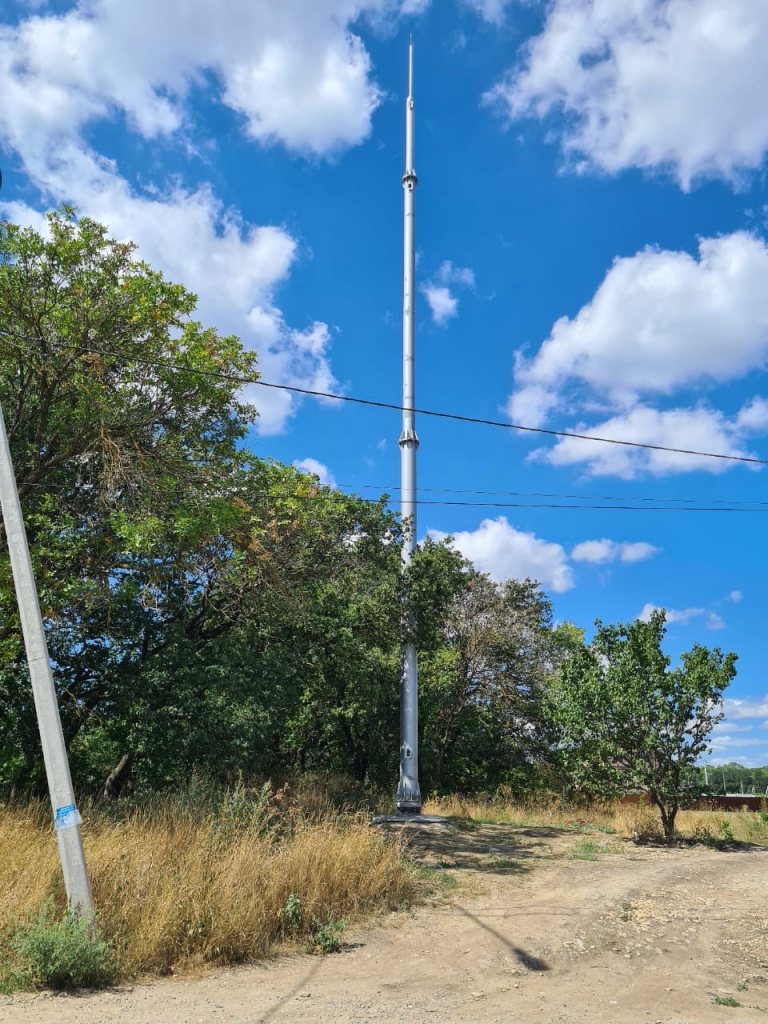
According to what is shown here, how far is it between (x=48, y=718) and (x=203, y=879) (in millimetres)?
2047

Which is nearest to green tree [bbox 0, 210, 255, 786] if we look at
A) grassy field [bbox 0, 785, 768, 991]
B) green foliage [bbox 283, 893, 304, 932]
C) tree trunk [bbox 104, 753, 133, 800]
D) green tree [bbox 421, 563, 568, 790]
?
tree trunk [bbox 104, 753, 133, 800]

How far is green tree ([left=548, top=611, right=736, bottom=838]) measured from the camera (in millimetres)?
13297

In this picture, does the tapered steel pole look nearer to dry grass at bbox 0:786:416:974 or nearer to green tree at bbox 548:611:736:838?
dry grass at bbox 0:786:416:974

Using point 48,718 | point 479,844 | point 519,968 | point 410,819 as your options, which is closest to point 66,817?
point 48,718

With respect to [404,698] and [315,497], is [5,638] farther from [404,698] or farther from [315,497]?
[404,698]

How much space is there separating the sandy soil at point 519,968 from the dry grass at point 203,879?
0.36 metres

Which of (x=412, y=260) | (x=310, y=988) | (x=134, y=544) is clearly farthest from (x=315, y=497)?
(x=310, y=988)

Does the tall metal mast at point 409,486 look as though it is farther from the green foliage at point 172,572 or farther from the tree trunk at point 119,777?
the tree trunk at point 119,777

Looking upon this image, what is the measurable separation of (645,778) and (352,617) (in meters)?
7.54

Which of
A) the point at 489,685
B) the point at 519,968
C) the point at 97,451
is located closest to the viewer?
the point at 519,968

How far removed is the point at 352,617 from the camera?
698 inches

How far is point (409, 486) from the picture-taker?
56.4 feet

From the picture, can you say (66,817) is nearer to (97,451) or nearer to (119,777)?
(97,451)

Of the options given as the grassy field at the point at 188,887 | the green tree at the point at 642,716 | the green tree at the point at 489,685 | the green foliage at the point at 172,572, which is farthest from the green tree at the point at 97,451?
the green tree at the point at 489,685
